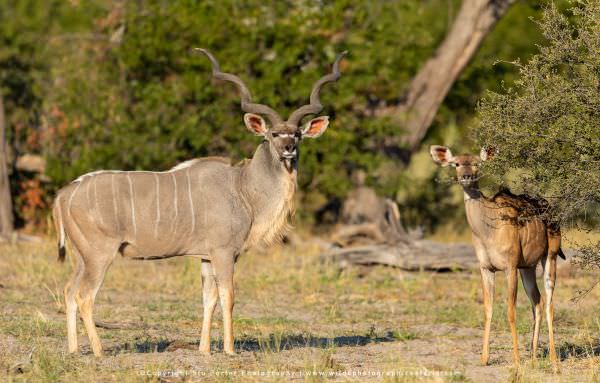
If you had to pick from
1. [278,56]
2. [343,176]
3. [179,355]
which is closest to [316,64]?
[278,56]

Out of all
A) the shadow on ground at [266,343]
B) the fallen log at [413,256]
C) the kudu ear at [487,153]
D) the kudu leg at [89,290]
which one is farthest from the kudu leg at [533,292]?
the fallen log at [413,256]

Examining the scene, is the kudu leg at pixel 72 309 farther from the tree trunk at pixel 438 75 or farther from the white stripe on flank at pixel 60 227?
the tree trunk at pixel 438 75

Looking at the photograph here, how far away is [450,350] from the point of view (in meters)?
9.05

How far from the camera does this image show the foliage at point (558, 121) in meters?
7.87

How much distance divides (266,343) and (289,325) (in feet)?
3.91

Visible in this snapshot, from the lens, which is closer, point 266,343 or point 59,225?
point 59,225

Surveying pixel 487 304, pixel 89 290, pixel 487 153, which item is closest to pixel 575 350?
pixel 487 304

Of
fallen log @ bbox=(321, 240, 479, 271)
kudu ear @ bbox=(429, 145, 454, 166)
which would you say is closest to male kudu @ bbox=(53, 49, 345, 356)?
kudu ear @ bbox=(429, 145, 454, 166)

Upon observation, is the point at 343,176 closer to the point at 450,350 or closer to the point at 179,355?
the point at 450,350

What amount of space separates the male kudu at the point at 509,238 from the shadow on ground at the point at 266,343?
1.30 meters

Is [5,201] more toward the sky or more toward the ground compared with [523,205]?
more toward the ground

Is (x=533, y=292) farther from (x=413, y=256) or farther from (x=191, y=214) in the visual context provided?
(x=413, y=256)

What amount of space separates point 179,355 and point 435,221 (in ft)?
34.6

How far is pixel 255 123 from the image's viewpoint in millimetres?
8797
